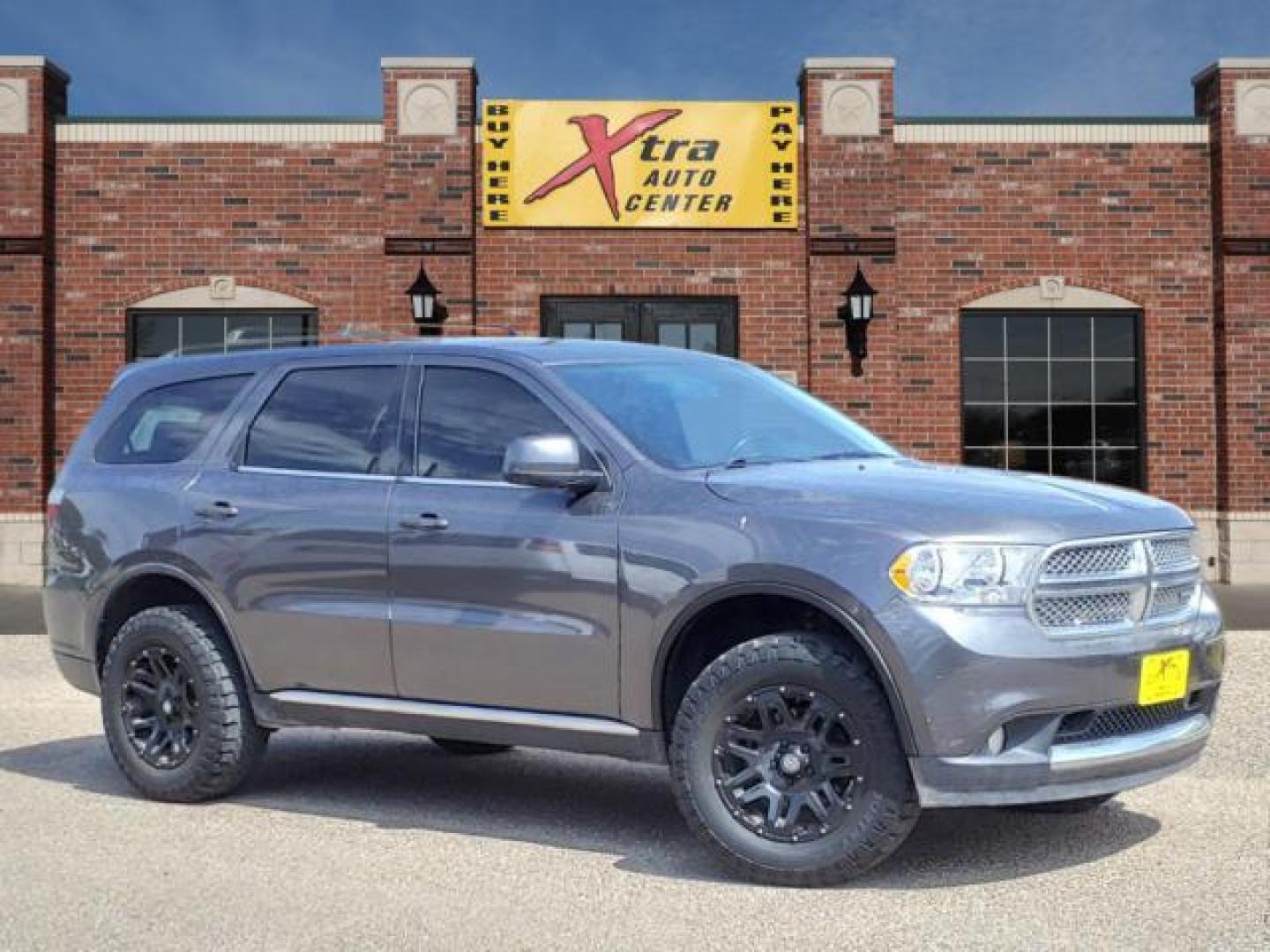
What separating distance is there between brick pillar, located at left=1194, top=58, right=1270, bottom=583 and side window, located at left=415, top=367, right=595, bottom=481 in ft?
Result: 51.9

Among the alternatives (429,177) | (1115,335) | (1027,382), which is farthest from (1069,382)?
(429,177)

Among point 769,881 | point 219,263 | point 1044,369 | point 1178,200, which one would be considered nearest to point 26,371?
point 219,263

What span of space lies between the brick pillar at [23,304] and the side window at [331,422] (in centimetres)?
1423

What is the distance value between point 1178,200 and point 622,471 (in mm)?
16494

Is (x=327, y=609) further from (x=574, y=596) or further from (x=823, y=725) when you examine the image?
(x=823, y=725)

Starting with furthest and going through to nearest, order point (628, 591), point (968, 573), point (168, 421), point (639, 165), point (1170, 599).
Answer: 1. point (639, 165)
2. point (168, 421)
3. point (628, 591)
4. point (1170, 599)
5. point (968, 573)

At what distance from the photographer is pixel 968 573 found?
203 inches

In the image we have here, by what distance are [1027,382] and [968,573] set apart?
1582 cm

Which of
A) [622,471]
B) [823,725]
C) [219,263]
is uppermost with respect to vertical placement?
[219,263]

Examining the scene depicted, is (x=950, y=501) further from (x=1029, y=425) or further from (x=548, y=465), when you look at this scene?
(x=1029, y=425)

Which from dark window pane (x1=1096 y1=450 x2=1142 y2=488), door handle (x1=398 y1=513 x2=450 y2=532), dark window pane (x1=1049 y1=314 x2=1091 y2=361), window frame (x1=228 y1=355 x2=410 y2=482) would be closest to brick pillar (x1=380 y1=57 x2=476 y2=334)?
dark window pane (x1=1049 y1=314 x2=1091 y2=361)

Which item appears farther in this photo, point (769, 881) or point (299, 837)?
point (299, 837)

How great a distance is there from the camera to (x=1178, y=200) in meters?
20.6

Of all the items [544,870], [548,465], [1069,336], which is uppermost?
[1069,336]
